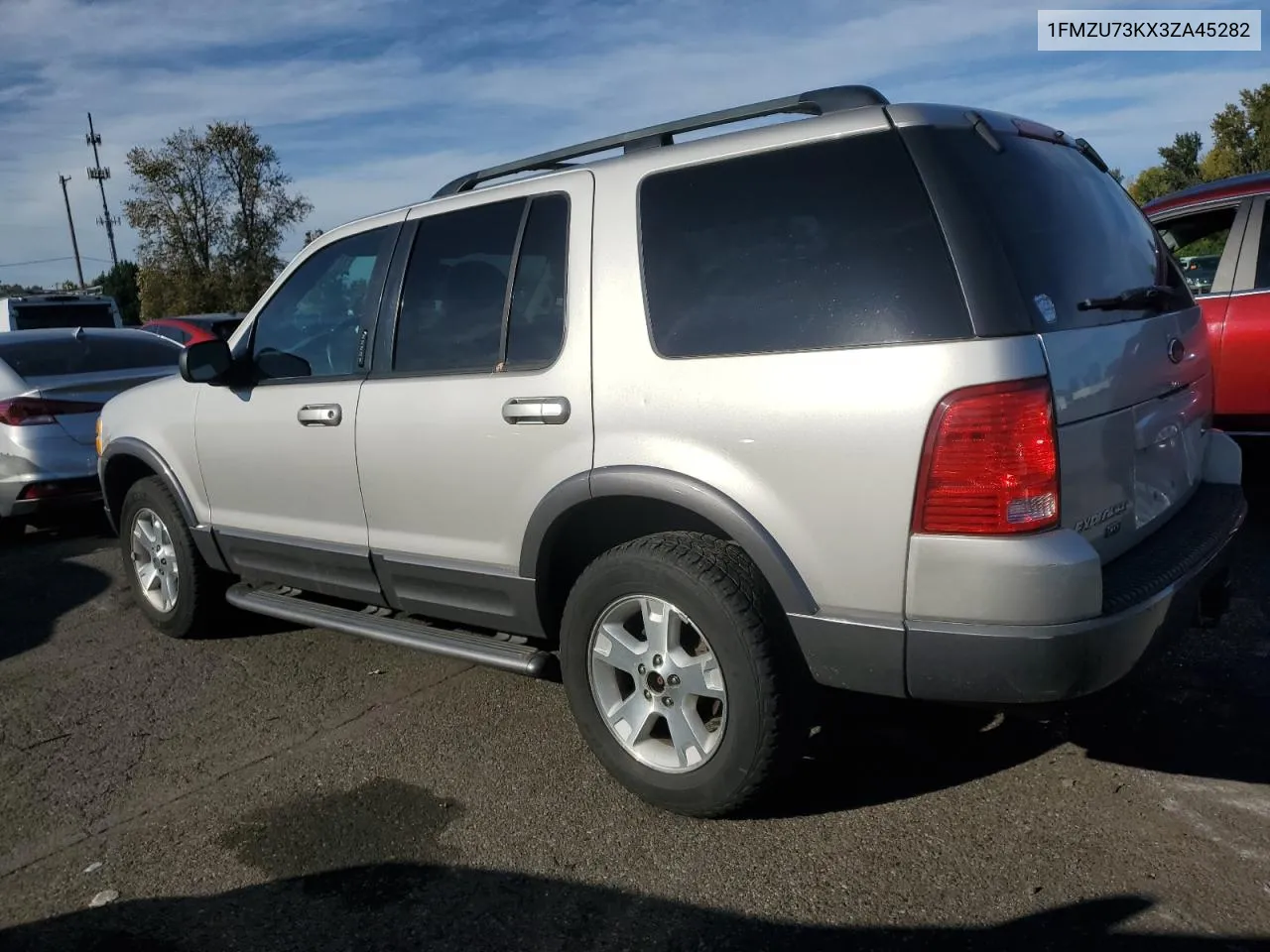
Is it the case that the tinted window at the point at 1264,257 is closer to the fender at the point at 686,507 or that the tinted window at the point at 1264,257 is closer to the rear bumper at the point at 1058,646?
the rear bumper at the point at 1058,646

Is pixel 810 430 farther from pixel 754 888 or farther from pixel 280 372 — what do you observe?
pixel 280 372

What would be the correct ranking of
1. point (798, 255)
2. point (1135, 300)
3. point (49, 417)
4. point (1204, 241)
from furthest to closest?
1. point (49, 417)
2. point (1204, 241)
3. point (1135, 300)
4. point (798, 255)

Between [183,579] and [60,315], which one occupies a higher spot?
[60,315]

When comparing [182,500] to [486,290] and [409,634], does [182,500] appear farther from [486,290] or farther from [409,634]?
[486,290]

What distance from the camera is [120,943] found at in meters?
2.83

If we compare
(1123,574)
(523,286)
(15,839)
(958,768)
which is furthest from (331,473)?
(1123,574)

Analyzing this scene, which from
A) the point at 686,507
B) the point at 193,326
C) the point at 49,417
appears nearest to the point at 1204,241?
the point at 686,507

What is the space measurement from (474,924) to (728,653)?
3.20 feet

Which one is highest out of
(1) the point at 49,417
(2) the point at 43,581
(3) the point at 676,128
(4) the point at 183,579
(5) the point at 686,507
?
(3) the point at 676,128

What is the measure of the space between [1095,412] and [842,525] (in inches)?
28.4

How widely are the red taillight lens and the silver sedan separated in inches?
254

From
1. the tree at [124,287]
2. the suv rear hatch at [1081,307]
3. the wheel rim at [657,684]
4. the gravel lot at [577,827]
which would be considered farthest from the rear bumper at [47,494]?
the tree at [124,287]

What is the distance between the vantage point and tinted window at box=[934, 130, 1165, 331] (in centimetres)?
278

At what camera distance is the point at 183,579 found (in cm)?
508
